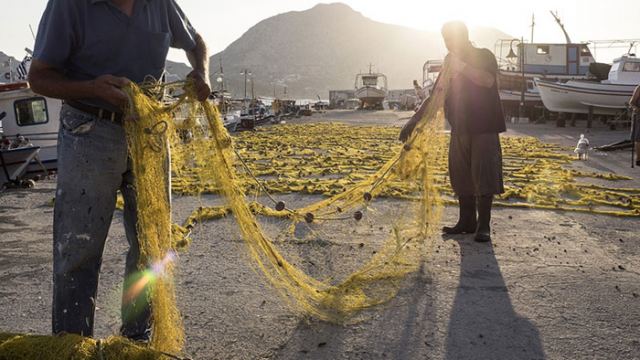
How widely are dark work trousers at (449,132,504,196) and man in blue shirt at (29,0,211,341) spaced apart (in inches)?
144

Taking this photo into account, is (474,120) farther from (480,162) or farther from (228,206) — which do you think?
(228,206)

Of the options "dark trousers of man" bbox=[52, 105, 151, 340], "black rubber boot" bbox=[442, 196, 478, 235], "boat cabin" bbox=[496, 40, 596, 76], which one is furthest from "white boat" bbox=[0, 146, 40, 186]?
"boat cabin" bbox=[496, 40, 596, 76]

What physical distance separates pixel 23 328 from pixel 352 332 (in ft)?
6.85

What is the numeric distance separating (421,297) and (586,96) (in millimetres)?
25670

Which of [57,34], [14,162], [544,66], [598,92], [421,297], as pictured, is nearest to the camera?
[57,34]

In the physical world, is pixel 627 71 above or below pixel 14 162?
above

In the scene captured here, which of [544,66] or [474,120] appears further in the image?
[544,66]

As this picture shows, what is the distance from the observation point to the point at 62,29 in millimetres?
2387

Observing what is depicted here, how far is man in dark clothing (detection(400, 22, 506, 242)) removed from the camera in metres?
5.26

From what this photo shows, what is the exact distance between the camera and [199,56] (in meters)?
3.09

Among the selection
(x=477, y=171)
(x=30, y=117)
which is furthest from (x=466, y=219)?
(x=30, y=117)

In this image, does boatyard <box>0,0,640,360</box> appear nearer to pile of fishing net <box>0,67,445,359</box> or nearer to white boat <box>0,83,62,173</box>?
pile of fishing net <box>0,67,445,359</box>

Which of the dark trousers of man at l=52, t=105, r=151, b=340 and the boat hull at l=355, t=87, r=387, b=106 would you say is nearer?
the dark trousers of man at l=52, t=105, r=151, b=340

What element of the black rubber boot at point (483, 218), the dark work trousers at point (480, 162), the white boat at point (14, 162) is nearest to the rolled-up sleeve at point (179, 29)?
the dark work trousers at point (480, 162)
